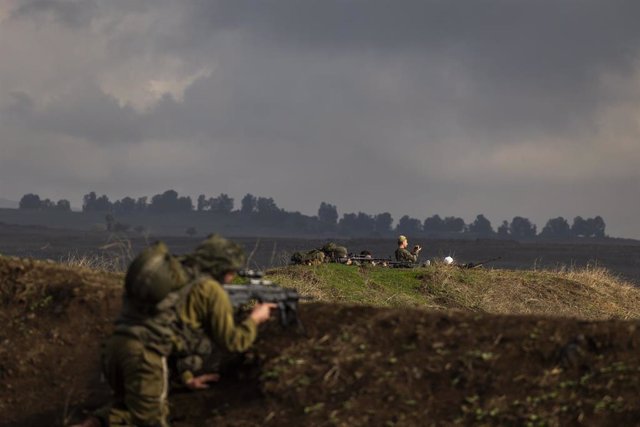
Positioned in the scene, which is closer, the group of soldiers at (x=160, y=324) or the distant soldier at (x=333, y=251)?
the group of soldiers at (x=160, y=324)

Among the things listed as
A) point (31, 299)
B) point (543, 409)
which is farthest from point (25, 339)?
point (543, 409)

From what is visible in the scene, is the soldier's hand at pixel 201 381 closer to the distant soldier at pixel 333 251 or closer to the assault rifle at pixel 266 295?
the assault rifle at pixel 266 295

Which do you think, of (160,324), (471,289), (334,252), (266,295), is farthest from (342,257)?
(160,324)

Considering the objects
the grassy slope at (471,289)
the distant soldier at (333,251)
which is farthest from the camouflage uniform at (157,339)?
the distant soldier at (333,251)

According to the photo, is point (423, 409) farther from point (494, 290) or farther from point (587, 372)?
point (494, 290)

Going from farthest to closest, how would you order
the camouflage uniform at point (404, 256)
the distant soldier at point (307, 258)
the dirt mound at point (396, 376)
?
the camouflage uniform at point (404, 256) → the distant soldier at point (307, 258) → the dirt mound at point (396, 376)

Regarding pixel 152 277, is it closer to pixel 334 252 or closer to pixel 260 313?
pixel 260 313

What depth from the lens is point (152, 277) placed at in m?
8.88

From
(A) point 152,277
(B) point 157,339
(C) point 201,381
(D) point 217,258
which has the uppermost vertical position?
(D) point 217,258

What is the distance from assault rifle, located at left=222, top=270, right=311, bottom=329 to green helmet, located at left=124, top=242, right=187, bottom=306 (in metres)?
0.83

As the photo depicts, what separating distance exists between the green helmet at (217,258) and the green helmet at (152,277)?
34cm

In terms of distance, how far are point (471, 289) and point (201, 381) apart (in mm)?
16338

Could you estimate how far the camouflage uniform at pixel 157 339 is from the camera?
30.0ft

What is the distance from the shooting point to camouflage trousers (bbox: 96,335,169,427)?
360 inches
